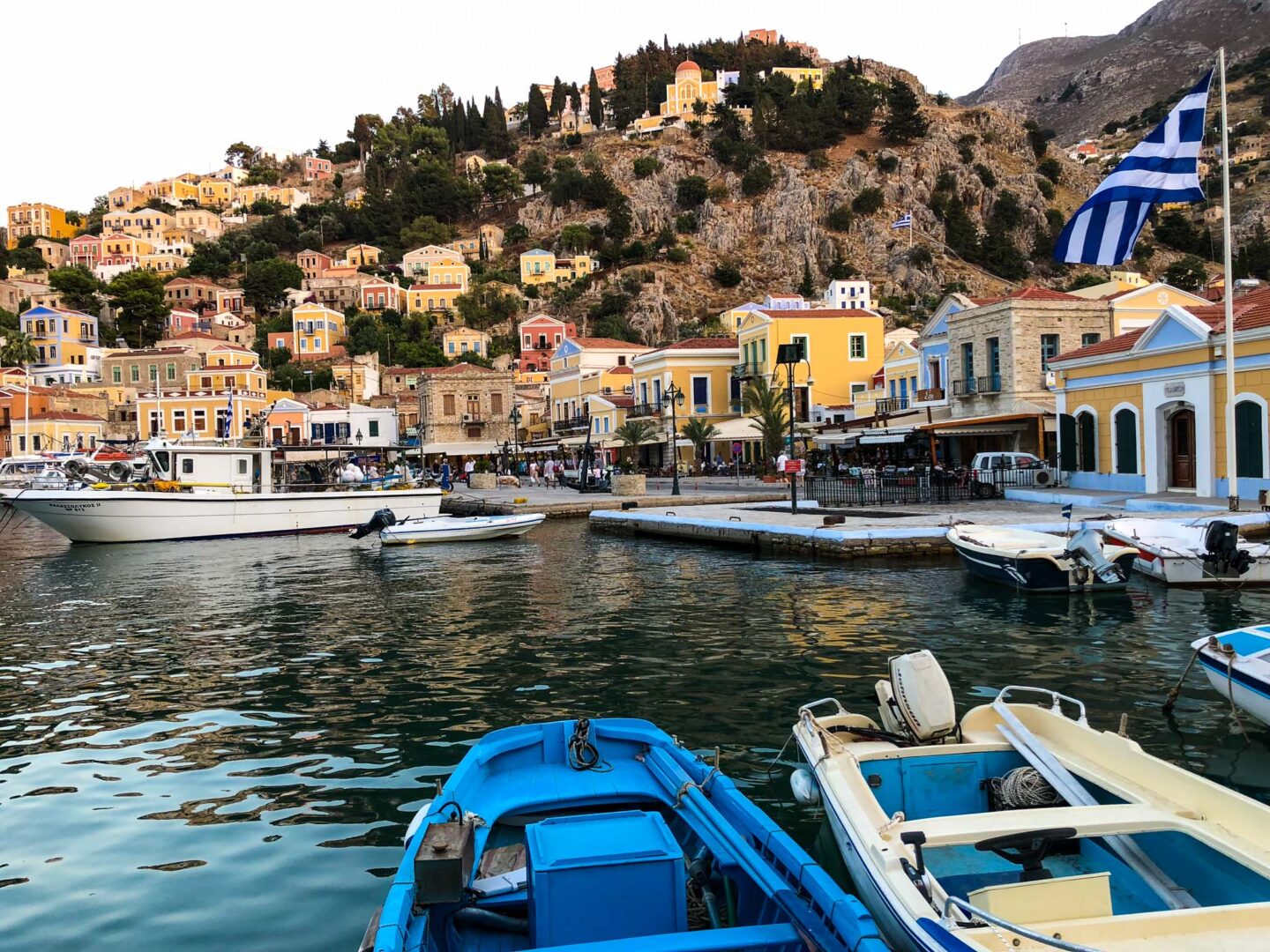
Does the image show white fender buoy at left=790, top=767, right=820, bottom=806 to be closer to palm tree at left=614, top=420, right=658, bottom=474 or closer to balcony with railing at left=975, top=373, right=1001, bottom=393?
balcony with railing at left=975, top=373, right=1001, bottom=393

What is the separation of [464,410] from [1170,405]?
44379mm

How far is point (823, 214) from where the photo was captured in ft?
365

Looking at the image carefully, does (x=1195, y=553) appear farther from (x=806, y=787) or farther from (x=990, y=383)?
(x=990, y=383)

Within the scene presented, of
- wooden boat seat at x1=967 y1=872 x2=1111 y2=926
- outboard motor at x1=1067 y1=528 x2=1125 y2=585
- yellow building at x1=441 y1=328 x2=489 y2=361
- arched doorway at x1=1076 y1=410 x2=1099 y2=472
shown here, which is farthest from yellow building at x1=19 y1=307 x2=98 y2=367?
wooden boat seat at x1=967 y1=872 x2=1111 y2=926

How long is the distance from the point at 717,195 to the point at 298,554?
102 m

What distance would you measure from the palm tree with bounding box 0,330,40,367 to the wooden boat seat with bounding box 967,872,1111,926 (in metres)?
106

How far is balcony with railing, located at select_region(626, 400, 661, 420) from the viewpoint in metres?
49.7

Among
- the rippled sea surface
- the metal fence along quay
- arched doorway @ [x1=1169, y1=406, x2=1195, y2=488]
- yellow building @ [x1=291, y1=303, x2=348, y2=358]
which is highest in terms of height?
yellow building @ [x1=291, y1=303, x2=348, y2=358]

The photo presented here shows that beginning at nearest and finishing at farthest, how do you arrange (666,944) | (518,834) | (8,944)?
(666,944), (8,944), (518,834)

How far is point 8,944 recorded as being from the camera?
5027mm

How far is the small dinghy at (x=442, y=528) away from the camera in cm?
2517

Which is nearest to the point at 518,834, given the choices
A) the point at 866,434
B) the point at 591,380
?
the point at 866,434

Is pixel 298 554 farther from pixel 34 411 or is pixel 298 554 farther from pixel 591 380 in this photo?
pixel 34 411

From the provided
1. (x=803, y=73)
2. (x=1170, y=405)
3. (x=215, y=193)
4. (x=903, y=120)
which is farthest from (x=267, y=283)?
(x=1170, y=405)
